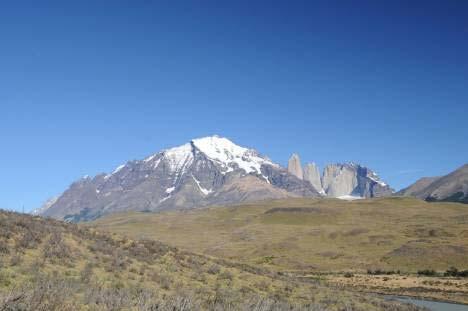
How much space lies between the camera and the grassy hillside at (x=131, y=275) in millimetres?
22469

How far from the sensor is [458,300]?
5994cm

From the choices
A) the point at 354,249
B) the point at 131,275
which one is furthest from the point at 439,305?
the point at 354,249

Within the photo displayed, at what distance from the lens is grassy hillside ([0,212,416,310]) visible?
22.5 metres

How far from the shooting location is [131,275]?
3106cm

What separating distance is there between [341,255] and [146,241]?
3819 inches

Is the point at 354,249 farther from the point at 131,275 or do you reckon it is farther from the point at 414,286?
the point at 131,275

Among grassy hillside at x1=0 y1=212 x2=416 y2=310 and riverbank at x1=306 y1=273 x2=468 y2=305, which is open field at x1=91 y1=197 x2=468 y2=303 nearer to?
riverbank at x1=306 y1=273 x2=468 y2=305

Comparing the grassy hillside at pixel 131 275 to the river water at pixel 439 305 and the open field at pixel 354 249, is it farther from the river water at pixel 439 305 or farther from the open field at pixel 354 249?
the open field at pixel 354 249

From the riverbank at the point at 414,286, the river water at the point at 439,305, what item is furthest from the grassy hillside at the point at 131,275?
the riverbank at the point at 414,286

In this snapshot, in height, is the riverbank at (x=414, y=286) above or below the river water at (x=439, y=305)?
below

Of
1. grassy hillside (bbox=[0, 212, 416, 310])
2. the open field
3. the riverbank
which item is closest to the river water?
the riverbank

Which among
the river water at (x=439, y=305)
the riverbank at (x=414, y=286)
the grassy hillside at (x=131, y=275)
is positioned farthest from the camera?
the riverbank at (x=414, y=286)

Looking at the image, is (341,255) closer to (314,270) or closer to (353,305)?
(314,270)

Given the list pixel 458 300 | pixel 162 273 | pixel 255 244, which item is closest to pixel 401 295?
pixel 458 300
